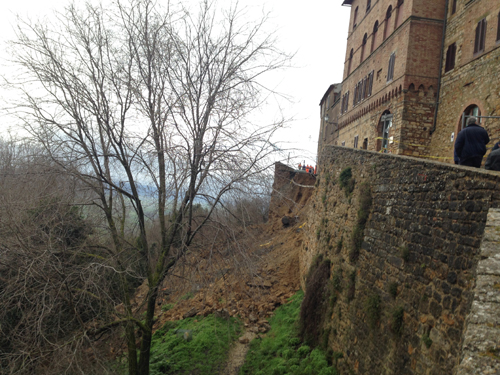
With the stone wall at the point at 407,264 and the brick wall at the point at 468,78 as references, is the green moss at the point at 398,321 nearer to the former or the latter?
the stone wall at the point at 407,264

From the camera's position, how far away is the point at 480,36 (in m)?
12.1

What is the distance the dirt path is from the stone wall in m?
3.05

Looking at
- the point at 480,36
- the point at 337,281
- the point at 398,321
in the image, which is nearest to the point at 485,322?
the point at 398,321

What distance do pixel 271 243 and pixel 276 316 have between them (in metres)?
7.48

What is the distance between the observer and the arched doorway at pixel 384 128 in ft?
53.7

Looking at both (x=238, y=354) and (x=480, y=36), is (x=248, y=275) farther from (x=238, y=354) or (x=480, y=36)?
(x=480, y=36)

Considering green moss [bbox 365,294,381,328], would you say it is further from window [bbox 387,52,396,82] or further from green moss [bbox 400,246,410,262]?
window [bbox 387,52,396,82]

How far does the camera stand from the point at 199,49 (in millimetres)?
7082

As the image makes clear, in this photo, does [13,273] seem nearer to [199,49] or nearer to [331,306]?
[199,49]

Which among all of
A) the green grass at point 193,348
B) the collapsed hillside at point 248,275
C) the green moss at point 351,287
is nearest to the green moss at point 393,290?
the green moss at point 351,287

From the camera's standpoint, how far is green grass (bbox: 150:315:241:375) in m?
9.25

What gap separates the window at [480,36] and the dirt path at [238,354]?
1311 centimetres

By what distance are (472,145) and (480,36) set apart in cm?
883

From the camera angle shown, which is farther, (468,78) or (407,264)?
(468,78)
